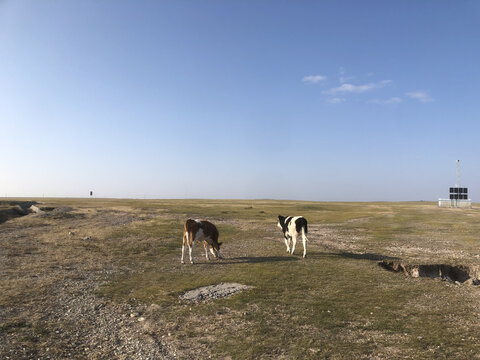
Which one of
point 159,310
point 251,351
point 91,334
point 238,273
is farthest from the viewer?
point 238,273

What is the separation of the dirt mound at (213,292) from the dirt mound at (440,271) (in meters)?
9.84

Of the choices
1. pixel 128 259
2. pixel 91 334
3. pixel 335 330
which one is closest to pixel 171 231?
pixel 128 259

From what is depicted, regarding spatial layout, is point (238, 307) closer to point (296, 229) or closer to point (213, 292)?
point (213, 292)

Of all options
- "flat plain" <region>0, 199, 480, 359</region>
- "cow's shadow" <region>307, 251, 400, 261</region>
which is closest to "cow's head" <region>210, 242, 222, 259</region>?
"flat plain" <region>0, 199, 480, 359</region>

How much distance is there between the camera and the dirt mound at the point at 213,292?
39.0 ft

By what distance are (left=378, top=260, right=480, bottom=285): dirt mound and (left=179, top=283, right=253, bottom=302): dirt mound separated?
32.3ft

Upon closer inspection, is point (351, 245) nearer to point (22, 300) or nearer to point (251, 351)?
point (251, 351)

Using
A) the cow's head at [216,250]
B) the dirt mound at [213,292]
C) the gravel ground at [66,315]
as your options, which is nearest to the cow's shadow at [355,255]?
the cow's head at [216,250]

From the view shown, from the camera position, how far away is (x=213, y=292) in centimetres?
1248

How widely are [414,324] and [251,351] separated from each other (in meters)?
5.28

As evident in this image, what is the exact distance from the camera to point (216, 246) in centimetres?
1922

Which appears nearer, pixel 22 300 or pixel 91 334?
pixel 91 334

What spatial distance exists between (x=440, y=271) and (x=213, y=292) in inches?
533

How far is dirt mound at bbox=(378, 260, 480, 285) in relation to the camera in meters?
17.3
